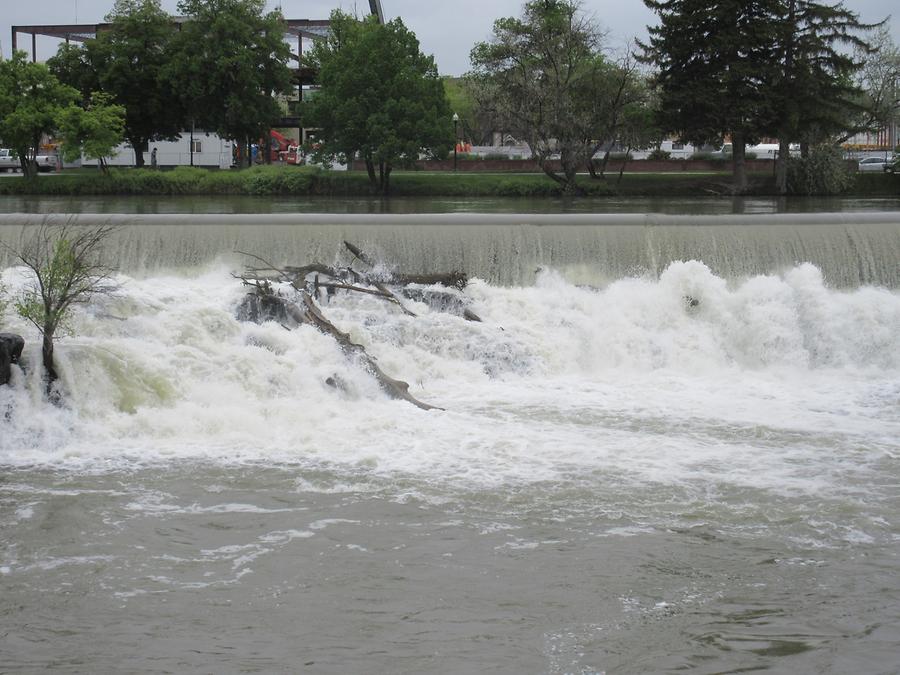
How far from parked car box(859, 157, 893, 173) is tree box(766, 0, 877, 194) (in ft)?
20.3

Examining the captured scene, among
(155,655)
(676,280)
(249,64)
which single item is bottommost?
(155,655)

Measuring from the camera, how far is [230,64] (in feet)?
112

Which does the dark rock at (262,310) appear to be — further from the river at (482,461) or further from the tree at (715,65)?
the tree at (715,65)

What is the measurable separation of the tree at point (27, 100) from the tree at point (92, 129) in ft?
1.30

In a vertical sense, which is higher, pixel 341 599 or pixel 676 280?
pixel 676 280

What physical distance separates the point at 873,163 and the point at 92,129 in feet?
94.9

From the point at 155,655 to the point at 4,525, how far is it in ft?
8.54

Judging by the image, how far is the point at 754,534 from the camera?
7.96m

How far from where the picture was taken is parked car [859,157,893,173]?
134ft

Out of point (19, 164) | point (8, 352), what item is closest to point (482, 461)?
point (8, 352)

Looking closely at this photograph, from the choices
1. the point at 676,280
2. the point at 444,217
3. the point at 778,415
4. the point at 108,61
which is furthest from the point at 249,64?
the point at 778,415

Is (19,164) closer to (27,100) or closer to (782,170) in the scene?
(27,100)

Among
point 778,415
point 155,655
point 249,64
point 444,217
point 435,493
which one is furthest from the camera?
point 249,64

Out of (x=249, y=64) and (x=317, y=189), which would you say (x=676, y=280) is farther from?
(x=249, y=64)
